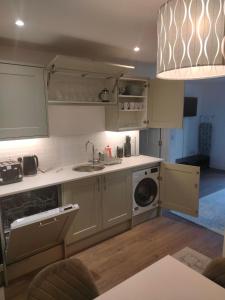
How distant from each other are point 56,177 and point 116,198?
849 millimetres

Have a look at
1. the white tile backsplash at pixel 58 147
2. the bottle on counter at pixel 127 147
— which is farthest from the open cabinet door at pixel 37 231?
the bottle on counter at pixel 127 147

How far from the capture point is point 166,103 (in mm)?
3180

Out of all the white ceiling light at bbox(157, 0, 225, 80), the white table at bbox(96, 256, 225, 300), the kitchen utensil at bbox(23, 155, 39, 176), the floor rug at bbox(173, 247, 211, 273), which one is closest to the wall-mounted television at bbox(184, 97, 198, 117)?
the floor rug at bbox(173, 247, 211, 273)

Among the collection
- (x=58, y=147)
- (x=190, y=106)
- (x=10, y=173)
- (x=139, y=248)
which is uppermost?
(x=190, y=106)

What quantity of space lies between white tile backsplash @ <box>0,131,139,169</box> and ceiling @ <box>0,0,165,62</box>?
1130 millimetres

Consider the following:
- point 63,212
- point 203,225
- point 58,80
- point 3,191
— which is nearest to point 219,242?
point 203,225

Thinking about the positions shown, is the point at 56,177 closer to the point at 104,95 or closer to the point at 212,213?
the point at 104,95

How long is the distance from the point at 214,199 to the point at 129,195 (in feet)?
6.54

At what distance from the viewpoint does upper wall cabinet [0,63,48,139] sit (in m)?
2.22

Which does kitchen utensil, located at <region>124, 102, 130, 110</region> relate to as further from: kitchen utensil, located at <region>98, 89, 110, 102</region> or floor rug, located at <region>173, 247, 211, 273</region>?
floor rug, located at <region>173, 247, 211, 273</region>

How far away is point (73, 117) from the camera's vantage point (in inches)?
119

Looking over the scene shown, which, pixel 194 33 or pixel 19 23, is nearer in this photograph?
pixel 194 33

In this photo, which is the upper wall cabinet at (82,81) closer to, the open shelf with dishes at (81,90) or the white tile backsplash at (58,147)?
the open shelf with dishes at (81,90)

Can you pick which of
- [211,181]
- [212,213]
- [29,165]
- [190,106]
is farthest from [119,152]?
[190,106]
